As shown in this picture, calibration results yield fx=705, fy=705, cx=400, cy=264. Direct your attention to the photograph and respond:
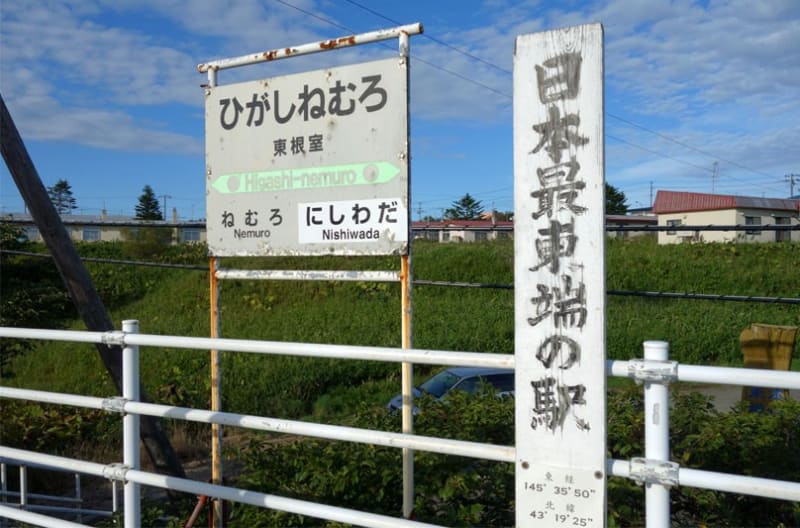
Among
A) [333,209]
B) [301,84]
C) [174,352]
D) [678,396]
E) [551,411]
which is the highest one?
[301,84]

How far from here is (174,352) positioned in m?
16.0

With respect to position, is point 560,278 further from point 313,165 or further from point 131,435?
point 131,435

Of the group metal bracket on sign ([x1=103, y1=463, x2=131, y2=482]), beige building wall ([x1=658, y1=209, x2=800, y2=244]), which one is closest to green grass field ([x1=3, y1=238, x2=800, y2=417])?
metal bracket on sign ([x1=103, y1=463, x2=131, y2=482])

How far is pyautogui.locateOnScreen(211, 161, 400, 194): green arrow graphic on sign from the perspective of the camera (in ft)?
11.7

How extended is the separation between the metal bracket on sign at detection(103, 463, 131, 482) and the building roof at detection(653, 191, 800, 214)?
123 ft

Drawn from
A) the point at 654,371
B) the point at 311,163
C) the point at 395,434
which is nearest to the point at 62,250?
the point at 311,163

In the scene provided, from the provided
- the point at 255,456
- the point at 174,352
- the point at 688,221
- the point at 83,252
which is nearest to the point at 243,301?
the point at 174,352

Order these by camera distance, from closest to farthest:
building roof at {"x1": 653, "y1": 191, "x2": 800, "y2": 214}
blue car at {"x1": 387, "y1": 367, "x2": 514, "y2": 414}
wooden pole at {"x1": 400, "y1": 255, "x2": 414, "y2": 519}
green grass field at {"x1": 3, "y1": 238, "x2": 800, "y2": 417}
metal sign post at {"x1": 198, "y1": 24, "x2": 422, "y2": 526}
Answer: wooden pole at {"x1": 400, "y1": 255, "x2": 414, "y2": 519} → metal sign post at {"x1": 198, "y1": 24, "x2": 422, "y2": 526} → blue car at {"x1": 387, "y1": 367, "x2": 514, "y2": 414} → green grass field at {"x1": 3, "y1": 238, "x2": 800, "y2": 417} → building roof at {"x1": 653, "y1": 191, "x2": 800, "y2": 214}

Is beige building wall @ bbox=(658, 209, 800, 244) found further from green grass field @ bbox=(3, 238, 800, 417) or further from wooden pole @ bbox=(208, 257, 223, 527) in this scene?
wooden pole @ bbox=(208, 257, 223, 527)

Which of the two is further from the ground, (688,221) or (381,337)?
(688,221)

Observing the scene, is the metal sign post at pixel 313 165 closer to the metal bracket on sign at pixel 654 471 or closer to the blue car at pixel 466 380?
the metal bracket on sign at pixel 654 471

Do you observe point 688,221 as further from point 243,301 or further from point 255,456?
point 255,456

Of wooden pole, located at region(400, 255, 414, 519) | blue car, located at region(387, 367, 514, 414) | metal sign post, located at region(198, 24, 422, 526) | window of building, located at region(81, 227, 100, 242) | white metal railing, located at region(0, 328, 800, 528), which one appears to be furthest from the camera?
window of building, located at region(81, 227, 100, 242)

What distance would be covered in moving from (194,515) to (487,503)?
1584mm
